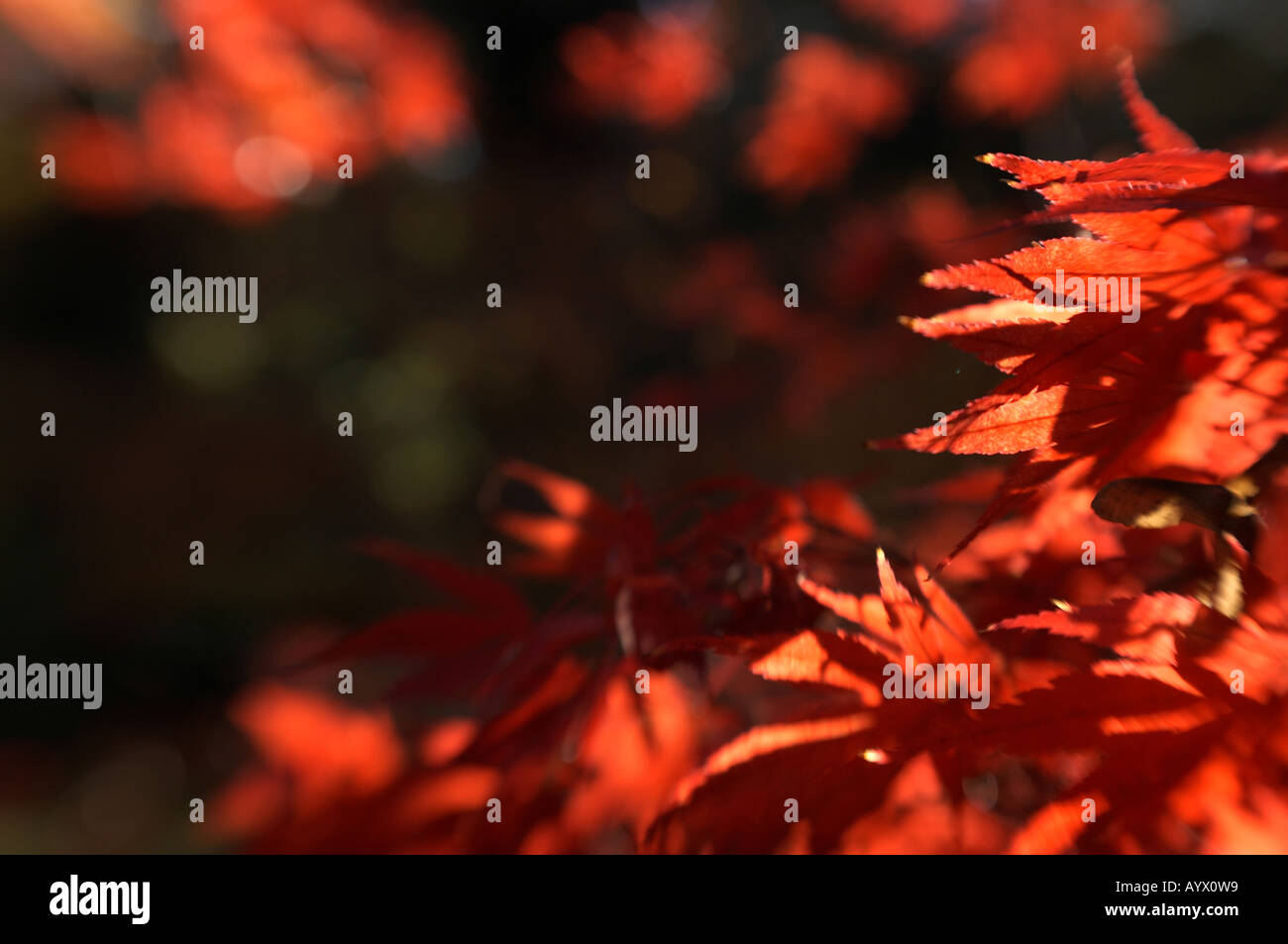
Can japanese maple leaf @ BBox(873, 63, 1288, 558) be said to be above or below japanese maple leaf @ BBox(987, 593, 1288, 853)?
above

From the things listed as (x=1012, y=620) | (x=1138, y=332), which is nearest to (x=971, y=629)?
(x=1012, y=620)

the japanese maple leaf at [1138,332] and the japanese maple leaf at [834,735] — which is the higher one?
the japanese maple leaf at [1138,332]

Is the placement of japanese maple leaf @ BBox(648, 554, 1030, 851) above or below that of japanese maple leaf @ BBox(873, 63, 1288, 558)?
below

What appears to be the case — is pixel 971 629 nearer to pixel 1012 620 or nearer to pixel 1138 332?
pixel 1012 620

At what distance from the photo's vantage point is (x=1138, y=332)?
1.25ft

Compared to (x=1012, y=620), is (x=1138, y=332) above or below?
above

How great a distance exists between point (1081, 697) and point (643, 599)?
0.91ft

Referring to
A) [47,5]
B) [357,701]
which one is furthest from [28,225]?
[357,701]

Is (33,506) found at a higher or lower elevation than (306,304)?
lower

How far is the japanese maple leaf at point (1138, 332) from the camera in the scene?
1.16 ft

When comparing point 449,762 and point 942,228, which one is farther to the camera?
point 942,228

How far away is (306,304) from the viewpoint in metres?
2.72

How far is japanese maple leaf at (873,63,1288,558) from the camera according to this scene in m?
0.35

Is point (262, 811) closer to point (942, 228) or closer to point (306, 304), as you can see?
point (942, 228)
